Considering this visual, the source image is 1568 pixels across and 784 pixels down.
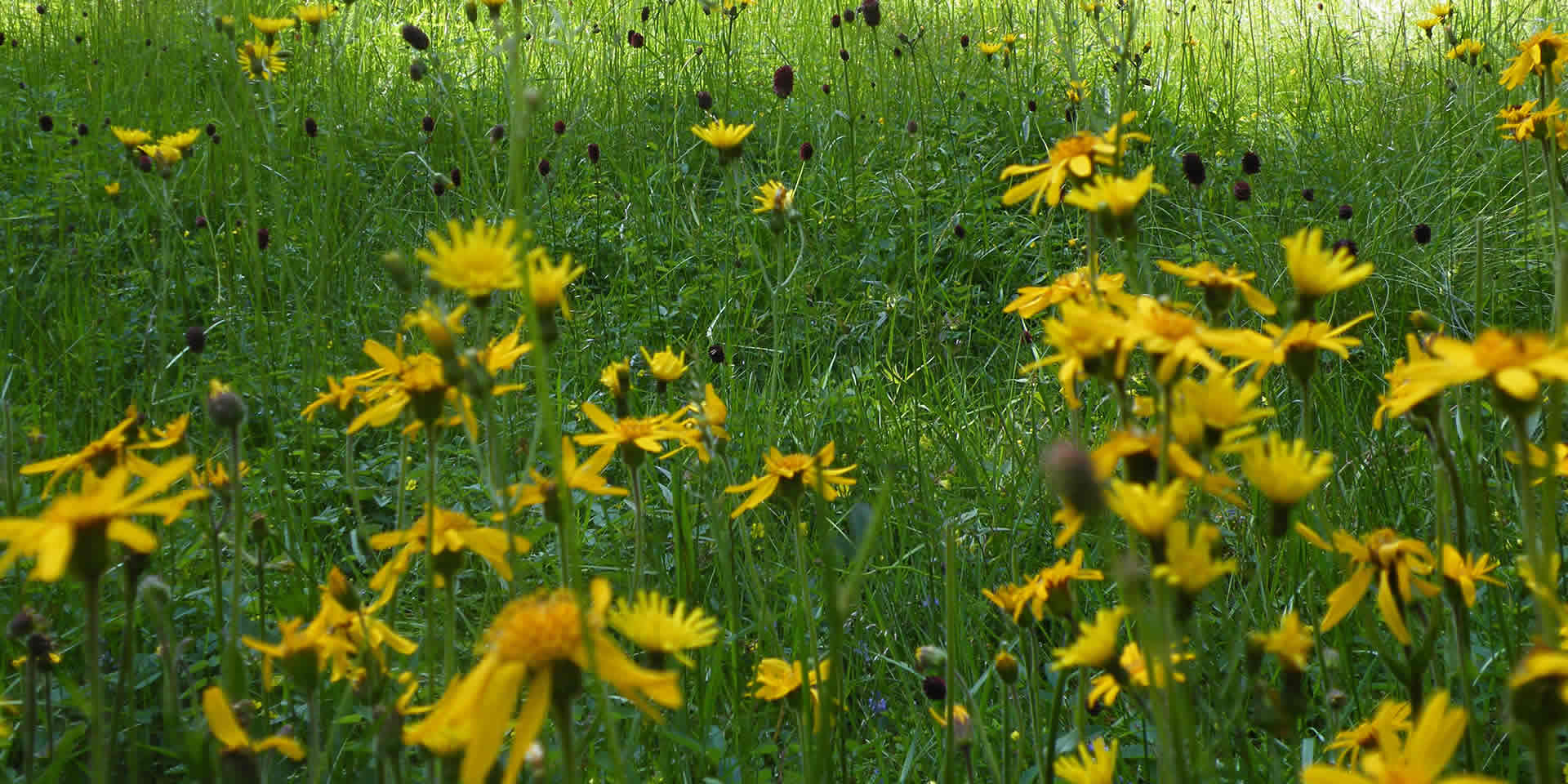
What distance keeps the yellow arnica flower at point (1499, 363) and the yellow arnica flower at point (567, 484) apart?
56cm

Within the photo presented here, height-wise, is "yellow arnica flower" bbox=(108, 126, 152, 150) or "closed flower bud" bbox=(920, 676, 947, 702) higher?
"yellow arnica flower" bbox=(108, 126, 152, 150)

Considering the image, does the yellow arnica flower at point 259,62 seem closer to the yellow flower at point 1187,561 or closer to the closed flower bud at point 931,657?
the closed flower bud at point 931,657

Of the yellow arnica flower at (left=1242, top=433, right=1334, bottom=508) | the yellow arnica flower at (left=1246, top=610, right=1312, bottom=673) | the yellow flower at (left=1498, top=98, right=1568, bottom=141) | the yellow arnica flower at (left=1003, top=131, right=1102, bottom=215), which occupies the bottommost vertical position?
the yellow arnica flower at (left=1246, top=610, right=1312, bottom=673)

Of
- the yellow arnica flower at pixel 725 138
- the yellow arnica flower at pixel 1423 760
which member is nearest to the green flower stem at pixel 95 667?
the yellow arnica flower at pixel 1423 760

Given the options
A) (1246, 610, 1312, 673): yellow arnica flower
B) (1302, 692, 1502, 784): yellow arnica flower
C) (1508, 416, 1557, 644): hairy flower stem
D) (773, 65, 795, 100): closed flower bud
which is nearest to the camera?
(1302, 692, 1502, 784): yellow arnica flower

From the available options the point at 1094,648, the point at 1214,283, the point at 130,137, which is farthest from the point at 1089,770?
the point at 130,137

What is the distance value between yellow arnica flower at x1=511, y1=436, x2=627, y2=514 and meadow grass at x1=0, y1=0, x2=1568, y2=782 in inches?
1.0

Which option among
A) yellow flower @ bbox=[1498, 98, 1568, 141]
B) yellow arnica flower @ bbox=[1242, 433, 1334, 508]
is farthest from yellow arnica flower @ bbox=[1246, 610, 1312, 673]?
yellow flower @ bbox=[1498, 98, 1568, 141]

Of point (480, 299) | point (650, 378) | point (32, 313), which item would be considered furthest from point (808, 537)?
point (32, 313)

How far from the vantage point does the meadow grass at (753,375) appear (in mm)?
914

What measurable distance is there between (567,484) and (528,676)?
24 cm

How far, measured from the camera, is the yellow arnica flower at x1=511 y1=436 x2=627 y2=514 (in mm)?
844

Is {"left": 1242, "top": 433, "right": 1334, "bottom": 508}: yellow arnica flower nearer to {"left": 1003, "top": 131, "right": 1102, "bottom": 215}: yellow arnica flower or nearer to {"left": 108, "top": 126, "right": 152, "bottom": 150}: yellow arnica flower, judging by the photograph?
{"left": 1003, "top": 131, "right": 1102, "bottom": 215}: yellow arnica flower

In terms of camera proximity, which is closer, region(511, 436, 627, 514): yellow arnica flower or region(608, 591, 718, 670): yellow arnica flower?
region(608, 591, 718, 670): yellow arnica flower
